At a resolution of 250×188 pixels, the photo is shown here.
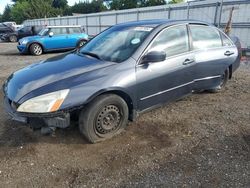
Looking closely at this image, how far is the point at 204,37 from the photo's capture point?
4.87 metres

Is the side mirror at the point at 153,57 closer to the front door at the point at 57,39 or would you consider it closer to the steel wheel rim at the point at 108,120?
the steel wheel rim at the point at 108,120

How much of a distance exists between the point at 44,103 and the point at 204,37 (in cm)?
320

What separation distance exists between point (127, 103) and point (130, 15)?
15.8 meters

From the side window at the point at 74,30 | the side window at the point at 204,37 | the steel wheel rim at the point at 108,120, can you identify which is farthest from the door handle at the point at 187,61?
the side window at the point at 74,30

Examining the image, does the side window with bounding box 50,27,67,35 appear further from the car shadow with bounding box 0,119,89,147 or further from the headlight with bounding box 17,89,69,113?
the headlight with bounding box 17,89,69,113

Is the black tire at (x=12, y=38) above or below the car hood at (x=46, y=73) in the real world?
below

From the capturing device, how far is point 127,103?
3.83 m

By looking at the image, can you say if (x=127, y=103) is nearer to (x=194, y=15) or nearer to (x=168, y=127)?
(x=168, y=127)

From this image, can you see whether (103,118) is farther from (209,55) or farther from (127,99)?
(209,55)

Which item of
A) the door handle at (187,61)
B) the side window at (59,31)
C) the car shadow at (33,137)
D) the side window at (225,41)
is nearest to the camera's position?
the car shadow at (33,137)

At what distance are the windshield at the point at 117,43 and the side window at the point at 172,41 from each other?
21cm

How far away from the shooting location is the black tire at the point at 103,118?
11.1 feet

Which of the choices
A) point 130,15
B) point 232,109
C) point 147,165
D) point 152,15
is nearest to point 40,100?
point 147,165

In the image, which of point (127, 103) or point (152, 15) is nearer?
→ point (127, 103)
